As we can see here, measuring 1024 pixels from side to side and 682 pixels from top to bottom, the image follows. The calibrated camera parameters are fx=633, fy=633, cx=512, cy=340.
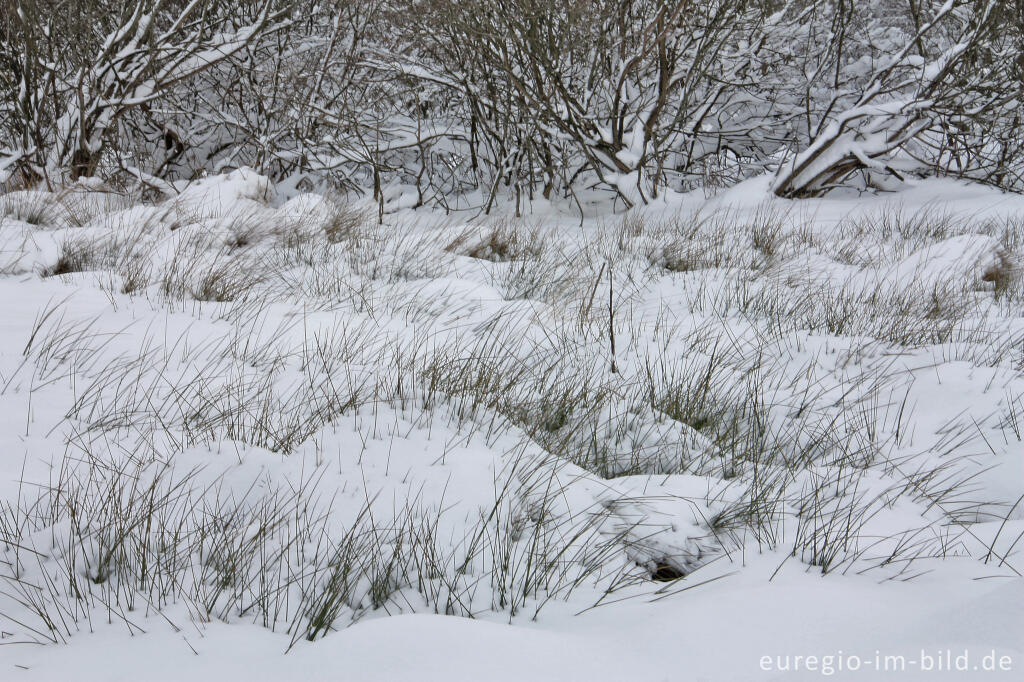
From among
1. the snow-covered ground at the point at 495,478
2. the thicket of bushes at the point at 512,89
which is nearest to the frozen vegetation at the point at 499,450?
the snow-covered ground at the point at 495,478

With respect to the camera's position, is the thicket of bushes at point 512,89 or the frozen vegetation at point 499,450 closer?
the frozen vegetation at point 499,450

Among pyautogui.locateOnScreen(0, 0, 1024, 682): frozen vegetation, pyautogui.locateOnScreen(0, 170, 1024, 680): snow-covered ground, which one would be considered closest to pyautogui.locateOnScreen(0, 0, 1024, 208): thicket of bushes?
pyautogui.locateOnScreen(0, 0, 1024, 682): frozen vegetation

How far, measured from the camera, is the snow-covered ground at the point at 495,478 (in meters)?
0.99

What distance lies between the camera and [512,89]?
Answer: 738 cm

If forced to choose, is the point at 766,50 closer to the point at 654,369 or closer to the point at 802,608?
the point at 654,369

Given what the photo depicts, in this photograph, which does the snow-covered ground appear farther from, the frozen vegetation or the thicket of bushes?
the thicket of bushes

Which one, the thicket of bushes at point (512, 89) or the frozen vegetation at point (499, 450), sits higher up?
the thicket of bushes at point (512, 89)

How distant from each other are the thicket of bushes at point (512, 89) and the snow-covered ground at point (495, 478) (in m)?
4.30

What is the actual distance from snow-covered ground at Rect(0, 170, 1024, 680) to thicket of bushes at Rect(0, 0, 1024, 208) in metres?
4.30

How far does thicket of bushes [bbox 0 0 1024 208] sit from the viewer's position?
6.64 metres

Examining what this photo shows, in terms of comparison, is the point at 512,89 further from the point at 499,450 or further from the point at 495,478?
the point at 495,478

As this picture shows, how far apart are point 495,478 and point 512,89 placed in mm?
6779

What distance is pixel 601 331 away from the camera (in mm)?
2625

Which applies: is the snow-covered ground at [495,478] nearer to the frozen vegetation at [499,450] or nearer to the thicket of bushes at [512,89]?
the frozen vegetation at [499,450]
